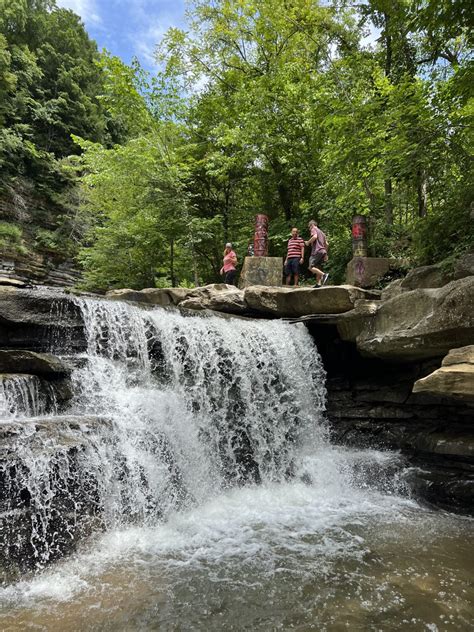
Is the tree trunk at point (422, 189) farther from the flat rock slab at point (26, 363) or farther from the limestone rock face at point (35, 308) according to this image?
the flat rock slab at point (26, 363)

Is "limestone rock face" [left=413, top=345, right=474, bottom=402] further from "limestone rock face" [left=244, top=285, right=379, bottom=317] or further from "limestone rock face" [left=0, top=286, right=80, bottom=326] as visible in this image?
"limestone rock face" [left=0, top=286, right=80, bottom=326]

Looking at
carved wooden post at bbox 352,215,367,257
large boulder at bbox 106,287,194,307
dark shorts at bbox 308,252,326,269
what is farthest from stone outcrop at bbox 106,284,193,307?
carved wooden post at bbox 352,215,367,257

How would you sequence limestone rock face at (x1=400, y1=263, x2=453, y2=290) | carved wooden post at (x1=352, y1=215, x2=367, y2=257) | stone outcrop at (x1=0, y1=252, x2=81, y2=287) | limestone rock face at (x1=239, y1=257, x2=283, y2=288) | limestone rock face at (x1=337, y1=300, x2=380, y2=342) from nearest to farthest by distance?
limestone rock face at (x1=400, y1=263, x2=453, y2=290)
limestone rock face at (x1=337, y1=300, x2=380, y2=342)
carved wooden post at (x1=352, y1=215, x2=367, y2=257)
limestone rock face at (x1=239, y1=257, x2=283, y2=288)
stone outcrop at (x1=0, y1=252, x2=81, y2=287)

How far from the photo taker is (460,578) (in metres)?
3.83

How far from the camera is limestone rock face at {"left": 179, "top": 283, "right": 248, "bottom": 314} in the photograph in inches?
400

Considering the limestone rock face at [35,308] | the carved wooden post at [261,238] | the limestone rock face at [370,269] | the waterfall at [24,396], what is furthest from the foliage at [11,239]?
the limestone rock face at [370,269]

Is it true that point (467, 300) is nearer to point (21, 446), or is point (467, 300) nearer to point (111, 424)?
point (111, 424)

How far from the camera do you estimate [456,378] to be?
5.22 m

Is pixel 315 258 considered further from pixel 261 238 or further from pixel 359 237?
pixel 261 238

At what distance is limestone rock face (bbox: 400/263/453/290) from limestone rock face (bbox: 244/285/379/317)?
1.07 metres

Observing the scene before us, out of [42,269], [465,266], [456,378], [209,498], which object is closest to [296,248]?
[465,266]

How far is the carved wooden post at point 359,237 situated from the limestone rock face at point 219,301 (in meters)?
3.92

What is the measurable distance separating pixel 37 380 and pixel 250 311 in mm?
5476

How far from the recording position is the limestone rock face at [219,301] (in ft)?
33.4
